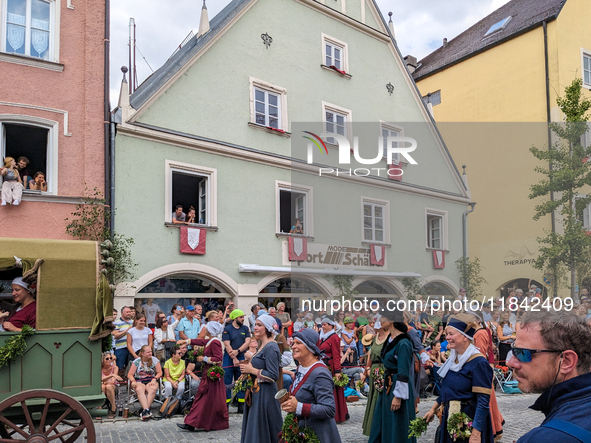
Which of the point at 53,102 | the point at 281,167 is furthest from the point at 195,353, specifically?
the point at 281,167

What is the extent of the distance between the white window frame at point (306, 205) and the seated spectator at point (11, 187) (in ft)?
24.2

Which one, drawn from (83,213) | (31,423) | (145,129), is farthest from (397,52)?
(31,423)

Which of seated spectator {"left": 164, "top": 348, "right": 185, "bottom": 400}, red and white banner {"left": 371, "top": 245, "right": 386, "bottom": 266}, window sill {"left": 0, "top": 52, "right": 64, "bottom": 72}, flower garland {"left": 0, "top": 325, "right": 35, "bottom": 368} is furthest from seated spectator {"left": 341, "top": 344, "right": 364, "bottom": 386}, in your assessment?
window sill {"left": 0, "top": 52, "right": 64, "bottom": 72}

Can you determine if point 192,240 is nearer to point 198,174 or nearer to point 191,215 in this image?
point 191,215

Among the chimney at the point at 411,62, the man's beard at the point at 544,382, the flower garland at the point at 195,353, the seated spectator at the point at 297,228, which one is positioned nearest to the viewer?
the man's beard at the point at 544,382

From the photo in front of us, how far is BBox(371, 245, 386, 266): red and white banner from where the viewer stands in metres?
19.8

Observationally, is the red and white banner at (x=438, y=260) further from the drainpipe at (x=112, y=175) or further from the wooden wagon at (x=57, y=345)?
the wooden wagon at (x=57, y=345)

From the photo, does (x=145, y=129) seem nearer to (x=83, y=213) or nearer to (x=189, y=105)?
(x=189, y=105)

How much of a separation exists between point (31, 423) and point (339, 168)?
14997 millimetres

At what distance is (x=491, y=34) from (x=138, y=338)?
25183 millimetres

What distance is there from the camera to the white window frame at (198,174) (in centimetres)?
1502

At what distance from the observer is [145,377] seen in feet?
33.2

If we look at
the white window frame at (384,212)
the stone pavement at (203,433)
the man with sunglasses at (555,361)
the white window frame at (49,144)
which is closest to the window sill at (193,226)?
the white window frame at (49,144)

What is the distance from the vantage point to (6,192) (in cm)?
1259
